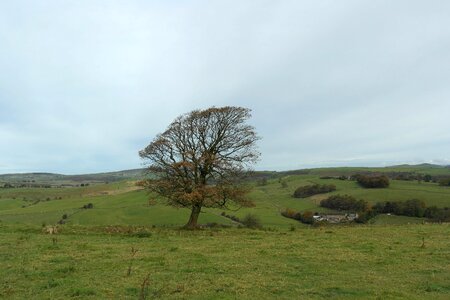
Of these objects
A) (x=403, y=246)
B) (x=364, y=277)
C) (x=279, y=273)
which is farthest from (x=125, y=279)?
(x=403, y=246)

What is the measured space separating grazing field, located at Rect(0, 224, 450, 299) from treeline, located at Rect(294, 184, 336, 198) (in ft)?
258

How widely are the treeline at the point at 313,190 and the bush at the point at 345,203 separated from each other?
13785 millimetres

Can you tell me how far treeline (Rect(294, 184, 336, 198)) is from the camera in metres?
103

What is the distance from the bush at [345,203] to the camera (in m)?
77.6

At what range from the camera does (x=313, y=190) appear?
104 meters

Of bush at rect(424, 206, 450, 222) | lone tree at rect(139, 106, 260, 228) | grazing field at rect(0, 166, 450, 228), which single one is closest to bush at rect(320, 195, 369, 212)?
grazing field at rect(0, 166, 450, 228)

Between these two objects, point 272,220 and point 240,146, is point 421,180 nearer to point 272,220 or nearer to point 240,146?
point 272,220

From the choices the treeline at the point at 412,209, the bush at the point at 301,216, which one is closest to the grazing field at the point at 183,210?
the bush at the point at 301,216

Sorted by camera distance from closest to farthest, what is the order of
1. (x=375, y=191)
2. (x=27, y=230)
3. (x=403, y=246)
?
(x=403, y=246) < (x=27, y=230) < (x=375, y=191)

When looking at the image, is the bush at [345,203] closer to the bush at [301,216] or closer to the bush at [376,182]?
the bush at [301,216]

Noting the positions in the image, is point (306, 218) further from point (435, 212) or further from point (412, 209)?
point (435, 212)

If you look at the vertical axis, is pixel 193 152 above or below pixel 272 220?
above

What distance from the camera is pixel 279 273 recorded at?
1384cm

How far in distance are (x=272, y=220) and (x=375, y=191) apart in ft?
132
